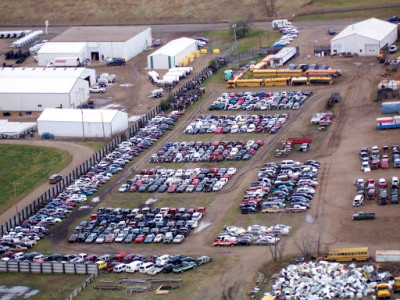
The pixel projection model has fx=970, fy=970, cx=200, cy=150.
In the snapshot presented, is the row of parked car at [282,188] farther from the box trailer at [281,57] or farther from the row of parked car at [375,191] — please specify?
the box trailer at [281,57]

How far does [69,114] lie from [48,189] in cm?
1393

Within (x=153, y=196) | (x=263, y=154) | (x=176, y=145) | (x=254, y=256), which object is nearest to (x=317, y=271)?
(x=254, y=256)

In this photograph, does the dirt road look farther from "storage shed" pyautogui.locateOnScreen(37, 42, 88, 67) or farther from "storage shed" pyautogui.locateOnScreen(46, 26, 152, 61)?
"storage shed" pyautogui.locateOnScreen(46, 26, 152, 61)

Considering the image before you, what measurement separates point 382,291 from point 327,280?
2.92m

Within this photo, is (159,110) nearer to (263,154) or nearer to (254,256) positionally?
(263,154)

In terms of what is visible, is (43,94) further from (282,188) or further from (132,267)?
(132,267)

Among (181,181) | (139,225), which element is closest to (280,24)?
(181,181)

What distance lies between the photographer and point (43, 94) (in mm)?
80812

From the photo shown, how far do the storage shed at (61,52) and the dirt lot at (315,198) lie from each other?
45.2ft

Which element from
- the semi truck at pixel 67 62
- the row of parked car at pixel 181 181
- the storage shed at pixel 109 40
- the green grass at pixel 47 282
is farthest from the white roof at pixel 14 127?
the green grass at pixel 47 282

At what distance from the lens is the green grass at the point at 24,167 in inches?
2461

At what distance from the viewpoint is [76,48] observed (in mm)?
95562

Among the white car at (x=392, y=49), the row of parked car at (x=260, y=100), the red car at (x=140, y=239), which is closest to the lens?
the red car at (x=140, y=239)

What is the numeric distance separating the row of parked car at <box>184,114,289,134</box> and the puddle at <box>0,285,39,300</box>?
25.8m
